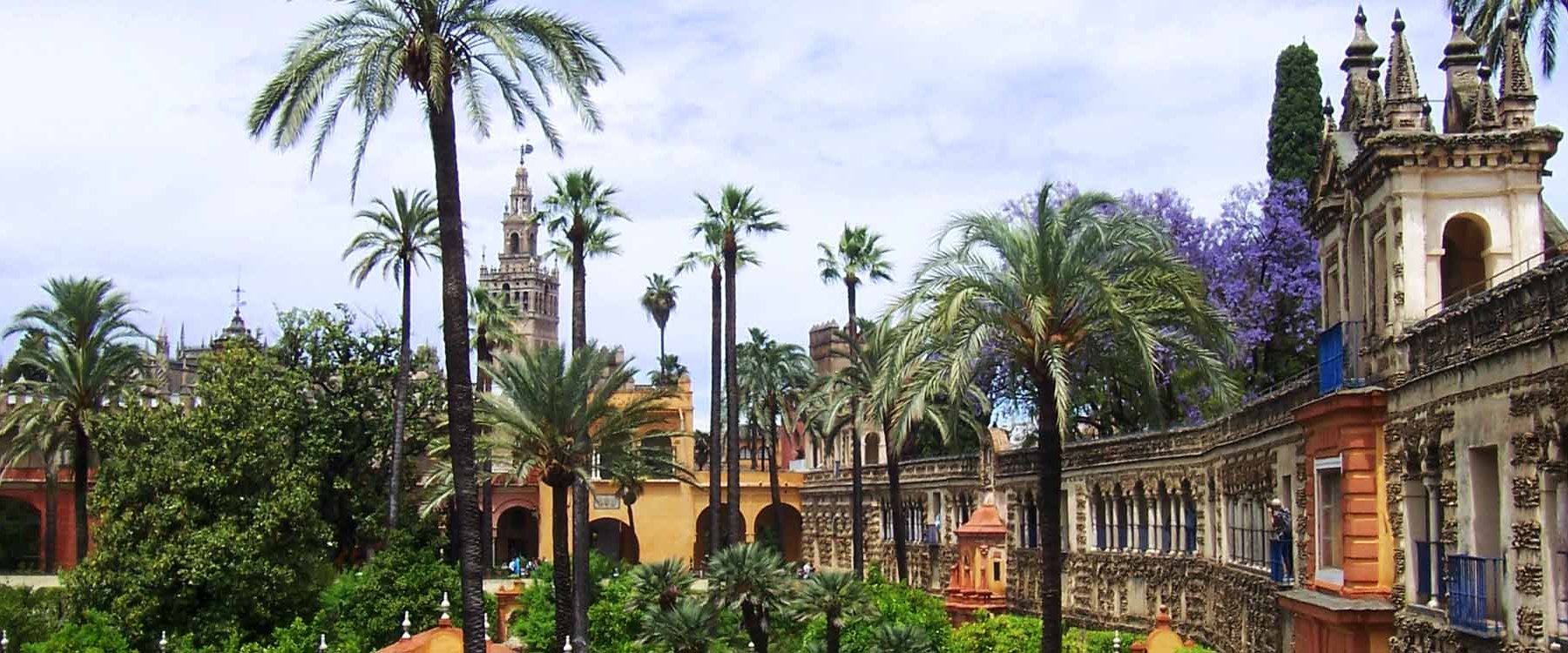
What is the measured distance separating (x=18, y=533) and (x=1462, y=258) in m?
59.1

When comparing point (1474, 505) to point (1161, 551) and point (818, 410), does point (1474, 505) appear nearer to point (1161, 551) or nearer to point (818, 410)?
point (1161, 551)

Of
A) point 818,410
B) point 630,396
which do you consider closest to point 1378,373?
point 818,410

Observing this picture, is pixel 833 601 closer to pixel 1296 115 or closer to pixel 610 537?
pixel 1296 115

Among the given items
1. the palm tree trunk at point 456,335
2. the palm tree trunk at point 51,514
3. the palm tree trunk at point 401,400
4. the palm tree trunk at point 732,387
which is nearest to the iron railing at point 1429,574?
the palm tree trunk at point 456,335

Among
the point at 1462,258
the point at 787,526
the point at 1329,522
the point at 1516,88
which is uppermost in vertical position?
the point at 1516,88

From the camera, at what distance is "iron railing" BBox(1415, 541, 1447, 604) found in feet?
64.1

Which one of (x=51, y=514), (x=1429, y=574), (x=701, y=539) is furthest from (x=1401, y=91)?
(x=701, y=539)

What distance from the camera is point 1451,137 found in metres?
21.2

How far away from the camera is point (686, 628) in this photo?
3012 centimetres

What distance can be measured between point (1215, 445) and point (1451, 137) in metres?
13.6

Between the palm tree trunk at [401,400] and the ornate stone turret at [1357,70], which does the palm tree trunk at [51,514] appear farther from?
the ornate stone turret at [1357,70]

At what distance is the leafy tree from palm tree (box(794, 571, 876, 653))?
1620 cm

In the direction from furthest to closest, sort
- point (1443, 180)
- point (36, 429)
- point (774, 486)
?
point (774, 486), point (36, 429), point (1443, 180)

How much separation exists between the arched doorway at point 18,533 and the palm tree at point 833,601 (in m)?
45.3
